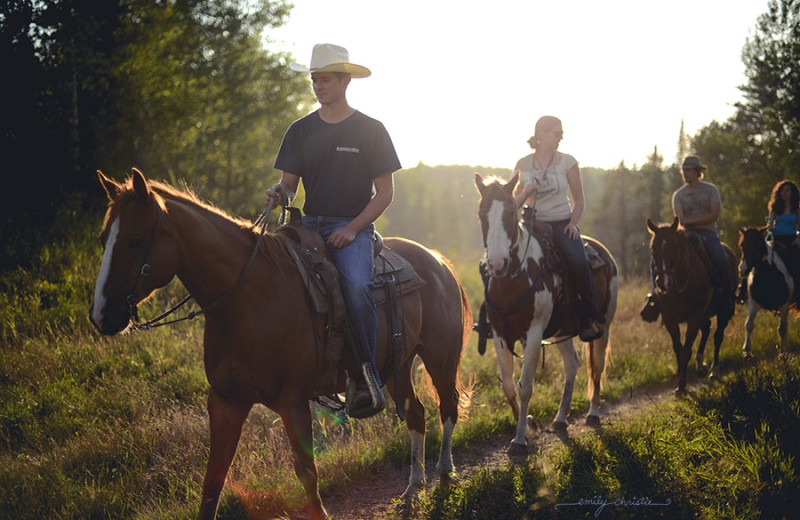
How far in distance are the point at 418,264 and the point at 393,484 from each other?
2.14 m

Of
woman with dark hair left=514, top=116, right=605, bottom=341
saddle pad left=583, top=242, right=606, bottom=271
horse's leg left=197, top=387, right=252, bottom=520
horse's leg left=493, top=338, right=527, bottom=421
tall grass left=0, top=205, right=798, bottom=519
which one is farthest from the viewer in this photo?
saddle pad left=583, top=242, right=606, bottom=271

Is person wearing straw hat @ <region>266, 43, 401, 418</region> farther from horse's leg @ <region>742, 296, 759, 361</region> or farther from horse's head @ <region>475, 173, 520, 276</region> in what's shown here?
horse's leg @ <region>742, 296, 759, 361</region>

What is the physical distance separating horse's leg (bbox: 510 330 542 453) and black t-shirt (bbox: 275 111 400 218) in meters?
3.08

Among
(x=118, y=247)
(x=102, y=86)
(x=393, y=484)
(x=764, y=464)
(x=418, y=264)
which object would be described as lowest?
(x=393, y=484)

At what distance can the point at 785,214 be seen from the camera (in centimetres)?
972

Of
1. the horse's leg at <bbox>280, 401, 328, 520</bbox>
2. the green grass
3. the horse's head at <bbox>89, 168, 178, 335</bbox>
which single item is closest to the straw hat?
the green grass

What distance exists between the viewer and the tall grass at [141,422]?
4.39 metres

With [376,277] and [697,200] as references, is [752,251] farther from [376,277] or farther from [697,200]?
[376,277]

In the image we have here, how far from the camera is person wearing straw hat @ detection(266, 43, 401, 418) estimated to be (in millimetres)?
3723

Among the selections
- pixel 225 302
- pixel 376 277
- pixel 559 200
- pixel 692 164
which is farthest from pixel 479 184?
pixel 692 164

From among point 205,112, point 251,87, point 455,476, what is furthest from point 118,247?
point 251,87

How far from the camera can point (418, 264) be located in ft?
15.8

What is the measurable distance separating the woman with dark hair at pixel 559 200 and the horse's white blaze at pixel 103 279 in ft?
14.9

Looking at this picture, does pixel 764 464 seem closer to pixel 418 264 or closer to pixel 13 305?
pixel 418 264
